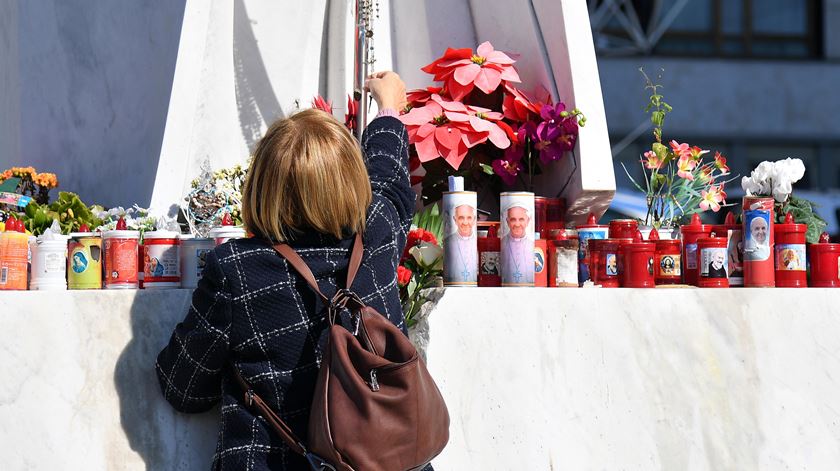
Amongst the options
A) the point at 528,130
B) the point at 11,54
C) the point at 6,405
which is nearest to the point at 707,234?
the point at 528,130

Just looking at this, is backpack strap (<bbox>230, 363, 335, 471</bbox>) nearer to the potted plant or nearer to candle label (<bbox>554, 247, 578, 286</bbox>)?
candle label (<bbox>554, 247, 578, 286</bbox>)

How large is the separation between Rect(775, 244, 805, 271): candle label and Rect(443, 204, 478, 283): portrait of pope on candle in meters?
0.89

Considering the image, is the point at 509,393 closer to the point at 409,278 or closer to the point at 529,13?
the point at 409,278

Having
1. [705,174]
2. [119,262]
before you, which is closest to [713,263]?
[705,174]

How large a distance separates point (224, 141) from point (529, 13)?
3.69ft

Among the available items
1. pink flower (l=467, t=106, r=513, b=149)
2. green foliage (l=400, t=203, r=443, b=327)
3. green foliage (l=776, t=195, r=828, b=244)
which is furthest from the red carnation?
green foliage (l=776, t=195, r=828, b=244)

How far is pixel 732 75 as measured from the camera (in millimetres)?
15266

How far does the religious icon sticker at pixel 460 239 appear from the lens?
3.01m

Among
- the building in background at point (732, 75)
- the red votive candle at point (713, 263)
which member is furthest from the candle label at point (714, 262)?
the building in background at point (732, 75)

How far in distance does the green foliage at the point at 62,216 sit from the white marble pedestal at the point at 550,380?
502 mm

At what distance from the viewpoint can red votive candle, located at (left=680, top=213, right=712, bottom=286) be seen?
321cm

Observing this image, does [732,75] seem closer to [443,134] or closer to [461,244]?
[443,134]

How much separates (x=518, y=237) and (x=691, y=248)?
545 millimetres

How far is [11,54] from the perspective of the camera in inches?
186
